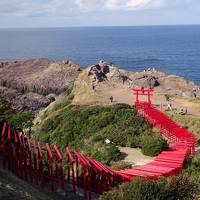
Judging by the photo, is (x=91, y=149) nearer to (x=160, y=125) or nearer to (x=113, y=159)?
(x=113, y=159)

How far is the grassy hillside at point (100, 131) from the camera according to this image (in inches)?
1144

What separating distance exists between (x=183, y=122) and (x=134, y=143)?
237 inches

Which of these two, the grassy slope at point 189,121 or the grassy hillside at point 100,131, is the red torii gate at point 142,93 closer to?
the grassy hillside at point 100,131

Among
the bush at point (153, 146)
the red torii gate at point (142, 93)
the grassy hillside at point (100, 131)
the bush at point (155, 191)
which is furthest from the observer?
the red torii gate at point (142, 93)

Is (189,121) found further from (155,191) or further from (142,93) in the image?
(155,191)

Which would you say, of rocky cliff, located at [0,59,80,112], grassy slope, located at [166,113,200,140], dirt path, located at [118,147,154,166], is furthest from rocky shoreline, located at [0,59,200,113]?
dirt path, located at [118,147,154,166]

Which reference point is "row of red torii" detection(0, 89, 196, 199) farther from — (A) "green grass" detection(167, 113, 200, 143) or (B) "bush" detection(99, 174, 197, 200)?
(A) "green grass" detection(167, 113, 200, 143)

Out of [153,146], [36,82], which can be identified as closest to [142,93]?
[153,146]

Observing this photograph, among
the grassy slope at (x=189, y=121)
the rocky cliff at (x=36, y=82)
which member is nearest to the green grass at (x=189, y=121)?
the grassy slope at (x=189, y=121)

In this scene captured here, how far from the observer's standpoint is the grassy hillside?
29.0 m

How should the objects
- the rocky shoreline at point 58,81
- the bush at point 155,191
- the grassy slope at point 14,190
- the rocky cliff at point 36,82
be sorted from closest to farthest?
the grassy slope at point 14,190
the bush at point 155,191
the rocky shoreline at point 58,81
the rocky cliff at point 36,82

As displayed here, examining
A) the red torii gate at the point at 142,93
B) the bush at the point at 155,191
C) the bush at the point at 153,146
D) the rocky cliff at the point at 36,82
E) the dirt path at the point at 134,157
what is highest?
the bush at the point at 155,191

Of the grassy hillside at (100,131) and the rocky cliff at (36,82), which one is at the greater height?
the grassy hillside at (100,131)

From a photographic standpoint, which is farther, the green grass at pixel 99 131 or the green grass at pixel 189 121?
the green grass at pixel 189 121
